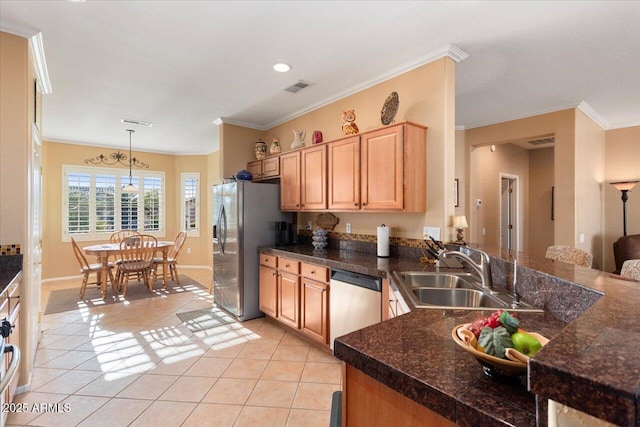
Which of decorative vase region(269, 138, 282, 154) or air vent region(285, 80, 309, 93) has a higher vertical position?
air vent region(285, 80, 309, 93)

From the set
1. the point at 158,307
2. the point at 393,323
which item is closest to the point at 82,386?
the point at 158,307

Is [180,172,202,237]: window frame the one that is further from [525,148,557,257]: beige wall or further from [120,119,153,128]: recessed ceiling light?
[525,148,557,257]: beige wall

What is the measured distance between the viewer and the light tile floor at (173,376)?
6.73 feet

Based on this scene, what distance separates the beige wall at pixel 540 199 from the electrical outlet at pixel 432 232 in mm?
4427

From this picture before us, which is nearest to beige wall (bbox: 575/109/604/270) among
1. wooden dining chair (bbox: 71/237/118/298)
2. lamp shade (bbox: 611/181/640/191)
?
lamp shade (bbox: 611/181/640/191)

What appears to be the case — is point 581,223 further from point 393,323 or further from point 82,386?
point 82,386

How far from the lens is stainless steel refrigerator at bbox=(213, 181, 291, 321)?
3.75 meters

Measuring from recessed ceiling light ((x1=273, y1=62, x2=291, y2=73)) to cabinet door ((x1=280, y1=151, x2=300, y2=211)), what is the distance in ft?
3.17

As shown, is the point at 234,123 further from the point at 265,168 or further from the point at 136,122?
the point at 136,122

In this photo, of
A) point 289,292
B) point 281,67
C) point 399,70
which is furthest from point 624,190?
point 281,67

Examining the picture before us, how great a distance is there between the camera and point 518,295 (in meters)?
1.62

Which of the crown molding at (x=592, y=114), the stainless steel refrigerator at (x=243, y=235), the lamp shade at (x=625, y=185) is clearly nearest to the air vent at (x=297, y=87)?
the stainless steel refrigerator at (x=243, y=235)

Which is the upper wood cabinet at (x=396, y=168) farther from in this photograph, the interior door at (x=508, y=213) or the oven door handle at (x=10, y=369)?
the interior door at (x=508, y=213)

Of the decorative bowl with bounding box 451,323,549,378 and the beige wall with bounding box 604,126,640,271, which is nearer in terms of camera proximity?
the decorative bowl with bounding box 451,323,549,378
